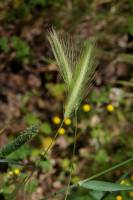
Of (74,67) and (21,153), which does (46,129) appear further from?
(74,67)

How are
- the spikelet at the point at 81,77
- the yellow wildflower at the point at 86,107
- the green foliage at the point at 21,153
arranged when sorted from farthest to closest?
the yellow wildflower at the point at 86,107
the green foliage at the point at 21,153
the spikelet at the point at 81,77

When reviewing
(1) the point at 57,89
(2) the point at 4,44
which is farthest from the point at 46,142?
(2) the point at 4,44

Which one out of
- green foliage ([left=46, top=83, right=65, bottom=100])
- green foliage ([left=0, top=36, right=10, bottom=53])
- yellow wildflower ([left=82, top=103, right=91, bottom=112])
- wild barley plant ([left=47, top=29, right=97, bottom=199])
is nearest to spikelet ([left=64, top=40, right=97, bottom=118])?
wild barley plant ([left=47, top=29, right=97, bottom=199])

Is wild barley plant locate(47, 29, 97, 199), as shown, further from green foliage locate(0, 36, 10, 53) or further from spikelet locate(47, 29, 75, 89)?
green foliage locate(0, 36, 10, 53)

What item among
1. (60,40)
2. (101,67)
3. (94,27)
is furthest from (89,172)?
(60,40)

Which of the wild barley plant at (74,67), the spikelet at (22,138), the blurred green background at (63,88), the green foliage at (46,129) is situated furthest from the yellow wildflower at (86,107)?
the spikelet at (22,138)

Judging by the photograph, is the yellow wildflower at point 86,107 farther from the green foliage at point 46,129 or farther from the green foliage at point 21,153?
the green foliage at point 21,153

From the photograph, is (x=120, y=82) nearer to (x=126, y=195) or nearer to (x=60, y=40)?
(x=126, y=195)
